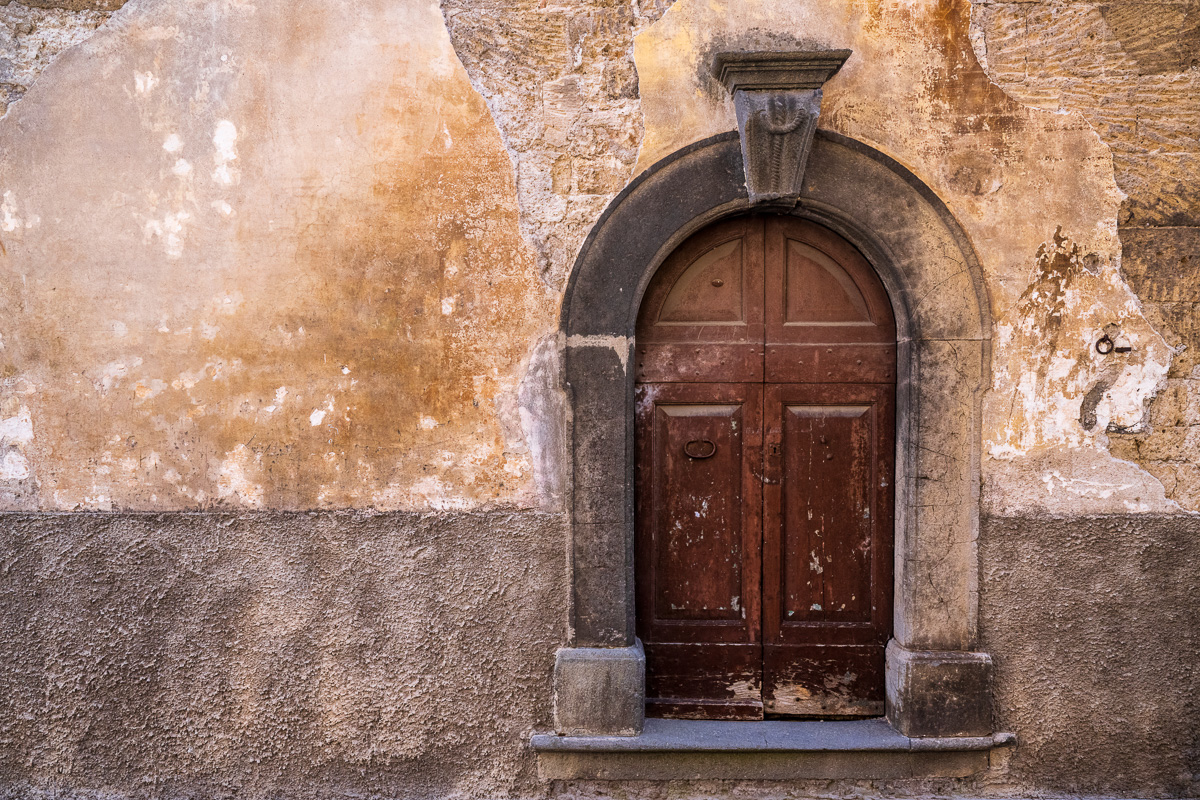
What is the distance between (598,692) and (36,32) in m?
3.60

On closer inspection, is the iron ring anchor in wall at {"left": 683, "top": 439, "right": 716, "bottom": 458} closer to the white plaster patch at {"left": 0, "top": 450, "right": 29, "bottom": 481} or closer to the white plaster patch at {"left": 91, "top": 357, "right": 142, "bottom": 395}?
the white plaster patch at {"left": 91, "top": 357, "right": 142, "bottom": 395}

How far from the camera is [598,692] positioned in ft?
9.35

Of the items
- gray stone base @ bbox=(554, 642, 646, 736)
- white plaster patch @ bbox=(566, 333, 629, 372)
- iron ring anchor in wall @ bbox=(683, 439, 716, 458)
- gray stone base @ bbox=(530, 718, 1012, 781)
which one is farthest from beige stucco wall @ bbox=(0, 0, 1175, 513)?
gray stone base @ bbox=(530, 718, 1012, 781)

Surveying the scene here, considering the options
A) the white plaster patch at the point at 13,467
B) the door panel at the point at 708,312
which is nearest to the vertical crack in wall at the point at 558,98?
the door panel at the point at 708,312

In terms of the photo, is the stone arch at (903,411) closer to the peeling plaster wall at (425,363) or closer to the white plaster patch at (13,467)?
the peeling plaster wall at (425,363)

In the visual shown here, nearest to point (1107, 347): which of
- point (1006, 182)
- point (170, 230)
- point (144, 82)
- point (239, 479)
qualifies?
point (1006, 182)

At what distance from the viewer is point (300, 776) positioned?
290 cm

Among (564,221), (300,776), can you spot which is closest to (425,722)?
(300,776)

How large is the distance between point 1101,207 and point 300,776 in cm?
404

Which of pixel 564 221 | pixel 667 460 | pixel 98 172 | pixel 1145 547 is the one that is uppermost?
pixel 98 172

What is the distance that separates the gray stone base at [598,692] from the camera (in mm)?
2844

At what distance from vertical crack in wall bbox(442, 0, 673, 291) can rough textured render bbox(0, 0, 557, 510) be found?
0.09 metres

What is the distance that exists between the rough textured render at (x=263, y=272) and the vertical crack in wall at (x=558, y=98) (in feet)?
0.29

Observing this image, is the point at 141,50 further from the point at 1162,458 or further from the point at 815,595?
the point at 1162,458
